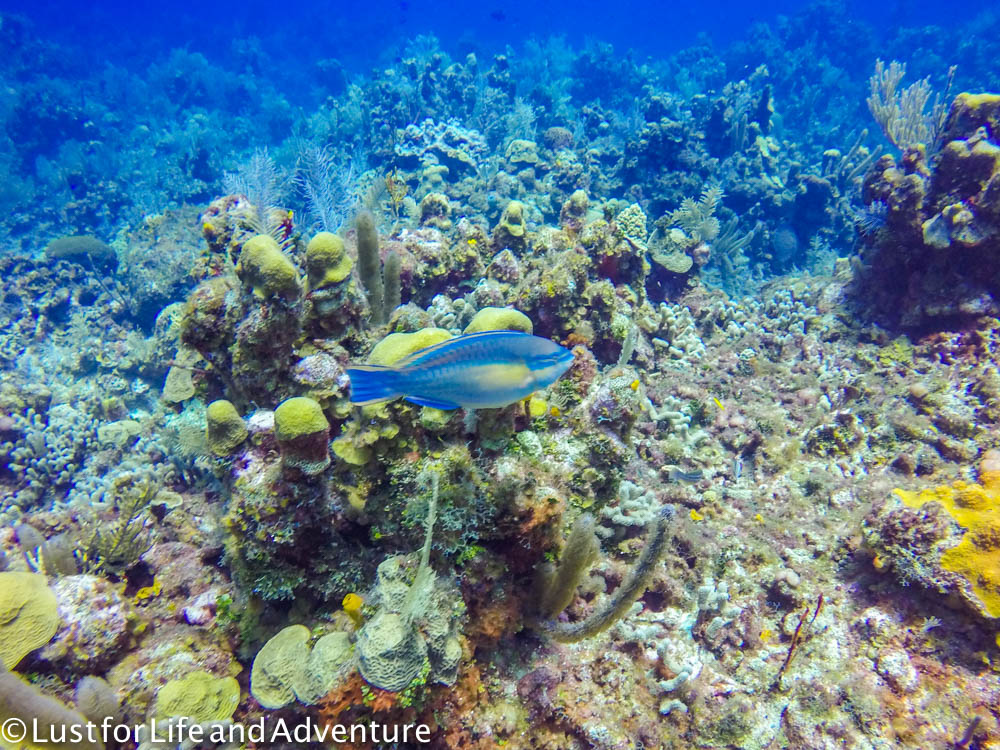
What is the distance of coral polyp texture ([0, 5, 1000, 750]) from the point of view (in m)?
2.70

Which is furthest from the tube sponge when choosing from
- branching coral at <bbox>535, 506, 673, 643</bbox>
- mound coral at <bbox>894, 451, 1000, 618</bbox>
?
mound coral at <bbox>894, 451, 1000, 618</bbox>

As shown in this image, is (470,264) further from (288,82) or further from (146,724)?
(288,82)

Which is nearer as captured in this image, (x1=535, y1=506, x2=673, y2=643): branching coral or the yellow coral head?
the yellow coral head

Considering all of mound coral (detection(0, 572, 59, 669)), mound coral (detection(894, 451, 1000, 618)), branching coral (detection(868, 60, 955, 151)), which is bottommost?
mound coral (detection(0, 572, 59, 669))

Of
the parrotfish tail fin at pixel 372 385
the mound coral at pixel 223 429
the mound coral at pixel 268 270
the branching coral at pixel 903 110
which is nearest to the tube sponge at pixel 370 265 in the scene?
the mound coral at pixel 268 270

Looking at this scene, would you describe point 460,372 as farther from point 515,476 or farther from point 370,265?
point 370,265

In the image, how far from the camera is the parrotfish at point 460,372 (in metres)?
2.13

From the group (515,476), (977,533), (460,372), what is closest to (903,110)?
(977,533)

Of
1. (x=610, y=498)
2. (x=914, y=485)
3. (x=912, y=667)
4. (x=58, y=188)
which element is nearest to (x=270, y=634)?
(x=610, y=498)

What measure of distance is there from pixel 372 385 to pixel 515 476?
3.80 feet

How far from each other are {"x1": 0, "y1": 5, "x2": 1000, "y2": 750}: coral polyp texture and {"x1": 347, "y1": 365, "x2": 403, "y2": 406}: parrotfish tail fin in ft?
0.08

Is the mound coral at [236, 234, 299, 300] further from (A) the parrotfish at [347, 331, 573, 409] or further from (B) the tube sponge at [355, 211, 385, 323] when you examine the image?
(A) the parrotfish at [347, 331, 573, 409]

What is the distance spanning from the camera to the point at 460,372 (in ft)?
7.02

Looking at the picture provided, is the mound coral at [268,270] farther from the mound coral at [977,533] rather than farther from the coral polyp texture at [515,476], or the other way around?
the mound coral at [977,533]
